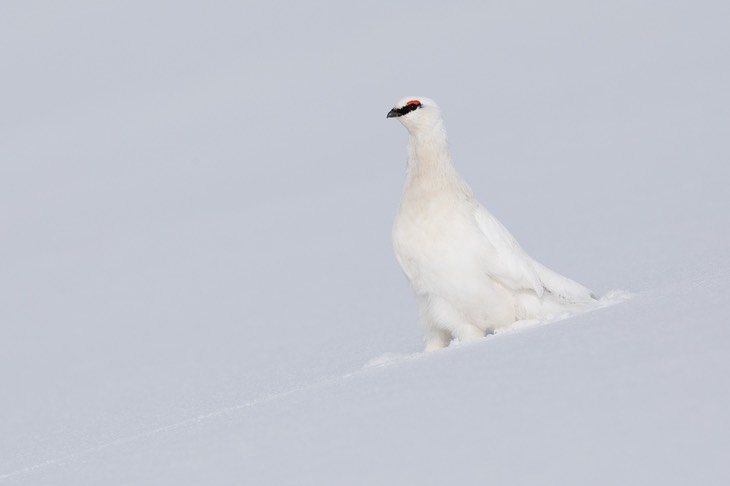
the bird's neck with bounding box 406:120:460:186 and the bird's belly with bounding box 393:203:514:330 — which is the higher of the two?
the bird's neck with bounding box 406:120:460:186

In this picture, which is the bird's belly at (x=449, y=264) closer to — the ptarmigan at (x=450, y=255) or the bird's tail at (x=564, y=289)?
the ptarmigan at (x=450, y=255)

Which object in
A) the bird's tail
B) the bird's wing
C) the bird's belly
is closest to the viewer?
the bird's belly

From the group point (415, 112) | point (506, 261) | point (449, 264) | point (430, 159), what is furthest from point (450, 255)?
point (415, 112)

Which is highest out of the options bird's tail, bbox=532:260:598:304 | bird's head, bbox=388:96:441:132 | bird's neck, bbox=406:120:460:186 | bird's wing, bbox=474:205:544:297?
bird's head, bbox=388:96:441:132

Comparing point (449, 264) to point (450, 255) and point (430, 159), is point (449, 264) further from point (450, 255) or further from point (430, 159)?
point (430, 159)

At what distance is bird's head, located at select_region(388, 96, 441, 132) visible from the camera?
7520mm

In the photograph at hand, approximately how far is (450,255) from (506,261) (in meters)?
0.36

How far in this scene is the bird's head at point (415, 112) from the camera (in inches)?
296

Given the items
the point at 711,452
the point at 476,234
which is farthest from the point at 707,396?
the point at 476,234

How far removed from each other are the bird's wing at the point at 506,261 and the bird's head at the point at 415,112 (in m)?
0.54

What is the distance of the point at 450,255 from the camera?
729 centimetres

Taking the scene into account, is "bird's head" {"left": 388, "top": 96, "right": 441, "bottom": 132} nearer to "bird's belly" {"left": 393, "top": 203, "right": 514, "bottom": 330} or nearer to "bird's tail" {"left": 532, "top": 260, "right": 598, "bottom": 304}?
"bird's belly" {"left": 393, "top": 203, "right": 514, "bottom": 330}

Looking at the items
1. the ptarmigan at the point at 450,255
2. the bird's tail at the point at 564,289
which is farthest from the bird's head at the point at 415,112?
the bird's tail at the point at 564,289

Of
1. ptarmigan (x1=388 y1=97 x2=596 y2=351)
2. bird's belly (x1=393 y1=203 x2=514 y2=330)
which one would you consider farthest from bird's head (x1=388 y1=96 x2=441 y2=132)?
bird's belly (x1=393 y1=203 x2=514 y2=330)
